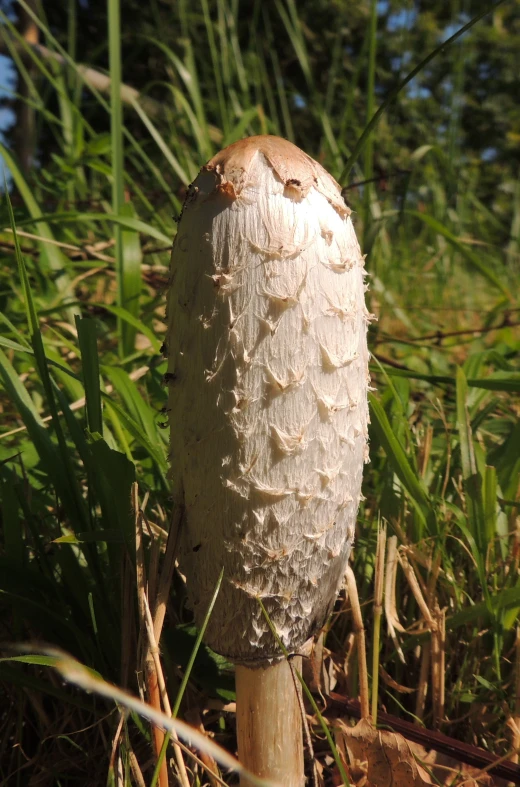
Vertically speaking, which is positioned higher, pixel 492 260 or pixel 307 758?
pixel 492 260

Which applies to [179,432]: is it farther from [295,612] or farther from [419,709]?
[419,709]

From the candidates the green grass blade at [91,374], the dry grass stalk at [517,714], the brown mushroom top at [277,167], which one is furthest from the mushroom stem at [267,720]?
the brown mushroom top at [277,167]

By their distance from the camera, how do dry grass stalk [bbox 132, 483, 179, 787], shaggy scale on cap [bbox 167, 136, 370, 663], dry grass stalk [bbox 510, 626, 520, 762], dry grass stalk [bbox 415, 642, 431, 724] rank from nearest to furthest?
1. shaggy scale on cap [bbox 167, 136, 370, 663]
2. dry grass stalk [bbox 132, 483, 179, 787]
3. dry grass stalk [bbox 510, 626, 520, 762]
4. dry grass stalk [bbox 415, 642, 431, 724]

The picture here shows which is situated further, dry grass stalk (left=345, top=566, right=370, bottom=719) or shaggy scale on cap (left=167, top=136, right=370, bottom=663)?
dry grass stalk (left=345, top=566, right=370, bottom=719)

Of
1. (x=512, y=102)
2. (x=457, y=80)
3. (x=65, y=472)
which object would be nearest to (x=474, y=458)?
(x=65, y=472)

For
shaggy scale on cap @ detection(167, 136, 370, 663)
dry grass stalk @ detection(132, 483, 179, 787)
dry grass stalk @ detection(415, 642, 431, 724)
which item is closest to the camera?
shaggy scale on cap @ detection(167, 136, 370, 663)

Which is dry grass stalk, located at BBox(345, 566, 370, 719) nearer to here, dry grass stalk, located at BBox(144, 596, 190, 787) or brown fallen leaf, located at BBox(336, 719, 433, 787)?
brown fallen leaf, located at BBox(336, 719, 433, 787)

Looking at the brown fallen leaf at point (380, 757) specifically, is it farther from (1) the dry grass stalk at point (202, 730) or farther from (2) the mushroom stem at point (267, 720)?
(1) the dry grass stalk at point (202, 730)

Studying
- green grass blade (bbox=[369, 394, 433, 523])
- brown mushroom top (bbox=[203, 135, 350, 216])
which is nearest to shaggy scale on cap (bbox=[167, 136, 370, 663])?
brown mushroom top (bbox=[203, 135, 350, 216])
